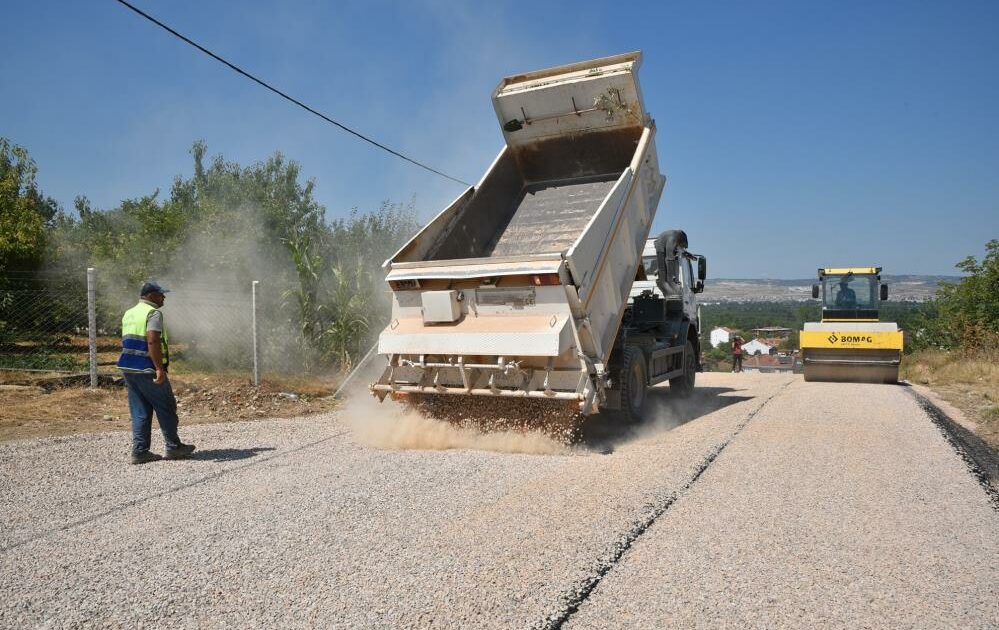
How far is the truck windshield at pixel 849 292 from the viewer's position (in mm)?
16406

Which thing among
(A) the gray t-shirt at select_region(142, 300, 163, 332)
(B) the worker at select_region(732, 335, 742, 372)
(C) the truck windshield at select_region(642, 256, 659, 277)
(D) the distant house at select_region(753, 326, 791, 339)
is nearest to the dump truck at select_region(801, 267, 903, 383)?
(B) the worker at select_region(732, 335, 742, 372)

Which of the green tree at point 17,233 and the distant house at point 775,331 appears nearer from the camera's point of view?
the green tree at point 17,233

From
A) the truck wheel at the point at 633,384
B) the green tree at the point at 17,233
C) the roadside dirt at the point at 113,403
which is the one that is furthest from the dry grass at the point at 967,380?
the green tree at the point at 17,233

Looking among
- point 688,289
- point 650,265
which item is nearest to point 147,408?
point 650,265

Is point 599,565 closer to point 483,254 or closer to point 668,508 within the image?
point 668,508

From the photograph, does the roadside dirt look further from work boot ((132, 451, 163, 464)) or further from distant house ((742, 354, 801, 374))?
distant house ((742, 354, 801, 374))

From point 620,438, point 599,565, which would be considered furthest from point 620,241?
point 599,565

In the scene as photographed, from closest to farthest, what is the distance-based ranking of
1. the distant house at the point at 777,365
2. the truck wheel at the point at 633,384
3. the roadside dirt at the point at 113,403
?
the truck wheel at the point at 633,384 → the roadside dirt at the point at 113,403 → the distant house at the point at 777,365

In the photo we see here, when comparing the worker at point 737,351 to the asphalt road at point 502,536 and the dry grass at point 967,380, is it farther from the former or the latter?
the asphalt road at point 502,536

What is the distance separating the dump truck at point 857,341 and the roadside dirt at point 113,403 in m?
10.2

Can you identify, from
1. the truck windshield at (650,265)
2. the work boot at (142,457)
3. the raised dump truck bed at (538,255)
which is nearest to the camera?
the work boot at (142,457)

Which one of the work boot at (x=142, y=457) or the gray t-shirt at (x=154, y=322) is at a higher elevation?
the gray t-shirt at (x=154, y=322)

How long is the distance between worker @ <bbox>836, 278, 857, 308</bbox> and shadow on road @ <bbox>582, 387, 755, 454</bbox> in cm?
599

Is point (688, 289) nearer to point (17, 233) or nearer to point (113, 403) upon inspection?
point (113, 403)
